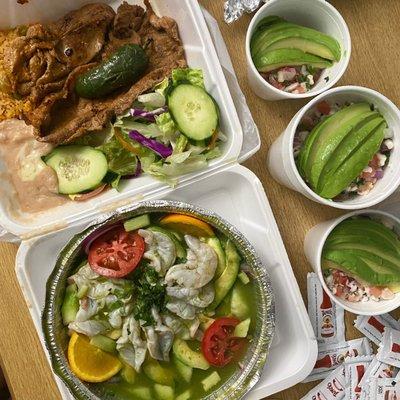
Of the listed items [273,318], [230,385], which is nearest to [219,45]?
[273,318]

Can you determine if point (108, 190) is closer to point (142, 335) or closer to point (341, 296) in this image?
point (142, 335)

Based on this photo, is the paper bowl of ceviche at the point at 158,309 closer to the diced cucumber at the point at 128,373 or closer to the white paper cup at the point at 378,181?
the diced cucumber at the point at 128,373

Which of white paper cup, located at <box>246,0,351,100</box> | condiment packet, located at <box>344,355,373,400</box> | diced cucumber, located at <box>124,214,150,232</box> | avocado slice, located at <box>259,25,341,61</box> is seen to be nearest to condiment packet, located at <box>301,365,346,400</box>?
condiment packet, located at <box>344,355,373,400</box>

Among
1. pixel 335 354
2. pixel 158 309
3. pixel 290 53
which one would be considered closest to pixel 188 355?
pixel 158 309

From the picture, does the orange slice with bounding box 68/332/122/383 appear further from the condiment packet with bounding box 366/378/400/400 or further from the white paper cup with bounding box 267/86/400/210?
the condiment packet with bounding box 366/378/400/400

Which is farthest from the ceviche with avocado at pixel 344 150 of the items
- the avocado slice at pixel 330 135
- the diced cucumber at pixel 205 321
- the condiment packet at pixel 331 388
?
the condiment packet at pixel 331 388

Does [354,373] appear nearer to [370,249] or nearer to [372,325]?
[372,325]
